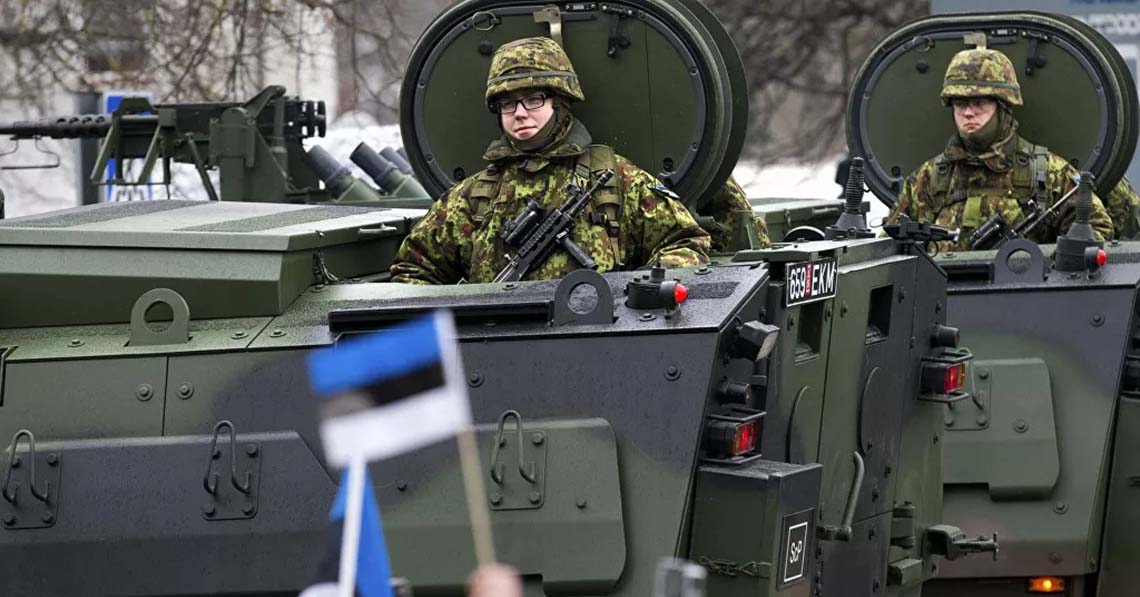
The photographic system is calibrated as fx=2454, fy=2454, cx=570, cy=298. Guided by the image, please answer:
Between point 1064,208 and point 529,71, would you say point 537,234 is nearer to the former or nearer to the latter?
point 529,71

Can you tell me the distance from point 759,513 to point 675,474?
231 mm

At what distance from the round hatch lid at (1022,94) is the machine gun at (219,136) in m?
3.58

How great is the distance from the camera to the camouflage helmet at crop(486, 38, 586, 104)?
24.4 ft

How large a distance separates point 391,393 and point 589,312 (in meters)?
1.51

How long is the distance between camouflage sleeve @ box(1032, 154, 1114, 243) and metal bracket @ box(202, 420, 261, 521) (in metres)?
5.15

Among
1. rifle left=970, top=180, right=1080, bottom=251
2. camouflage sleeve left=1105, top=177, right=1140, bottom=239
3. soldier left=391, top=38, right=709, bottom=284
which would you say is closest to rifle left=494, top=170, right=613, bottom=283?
soldier left=391, top=38, right=709, bottom=284

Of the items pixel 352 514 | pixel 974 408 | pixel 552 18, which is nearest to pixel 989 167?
pixel 974 408

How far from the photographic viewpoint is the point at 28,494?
5934mm

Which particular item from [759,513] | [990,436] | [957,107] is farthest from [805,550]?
[957,107]

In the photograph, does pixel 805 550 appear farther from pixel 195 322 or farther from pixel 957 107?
pixel 957 107

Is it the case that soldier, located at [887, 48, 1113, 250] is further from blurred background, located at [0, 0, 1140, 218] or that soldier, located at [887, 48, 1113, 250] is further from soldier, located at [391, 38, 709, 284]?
blurred background, located at [0, 0, 1140, 218]

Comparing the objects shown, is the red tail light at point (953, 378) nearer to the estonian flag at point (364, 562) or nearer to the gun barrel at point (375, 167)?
the estonian flag at point (364, 562)

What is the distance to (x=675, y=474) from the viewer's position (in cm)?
580

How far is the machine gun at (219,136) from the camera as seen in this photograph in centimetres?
1334
